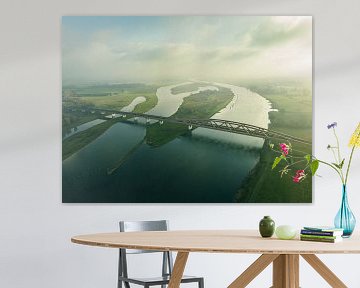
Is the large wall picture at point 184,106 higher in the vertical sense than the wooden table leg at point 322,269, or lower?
higher

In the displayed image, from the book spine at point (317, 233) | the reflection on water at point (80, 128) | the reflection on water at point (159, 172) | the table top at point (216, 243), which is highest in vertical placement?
the reflection on water at point (80, 128)

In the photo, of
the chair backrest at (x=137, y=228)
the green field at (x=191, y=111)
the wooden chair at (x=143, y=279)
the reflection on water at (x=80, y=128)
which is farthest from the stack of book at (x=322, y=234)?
the reflection on water at (x=80, y=128)

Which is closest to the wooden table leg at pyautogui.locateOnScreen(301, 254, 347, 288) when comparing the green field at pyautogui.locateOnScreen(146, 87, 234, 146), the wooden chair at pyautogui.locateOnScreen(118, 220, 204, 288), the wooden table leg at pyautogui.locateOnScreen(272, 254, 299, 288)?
the wooden table leg at pyautogui.locateOnScreen(272, 254, 299, 288)

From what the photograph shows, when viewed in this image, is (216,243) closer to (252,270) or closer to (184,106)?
(252,270)

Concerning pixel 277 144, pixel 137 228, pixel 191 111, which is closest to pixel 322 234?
pixel 137 228

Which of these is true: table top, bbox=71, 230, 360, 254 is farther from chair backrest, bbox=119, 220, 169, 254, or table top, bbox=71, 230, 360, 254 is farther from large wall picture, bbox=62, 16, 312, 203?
large wall picture, bbox=62, 16, 312, 203

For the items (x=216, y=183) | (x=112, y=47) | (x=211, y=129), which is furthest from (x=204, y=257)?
(x=112, y=47)

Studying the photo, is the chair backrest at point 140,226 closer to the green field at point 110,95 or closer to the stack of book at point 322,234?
the green field at point 110,95
